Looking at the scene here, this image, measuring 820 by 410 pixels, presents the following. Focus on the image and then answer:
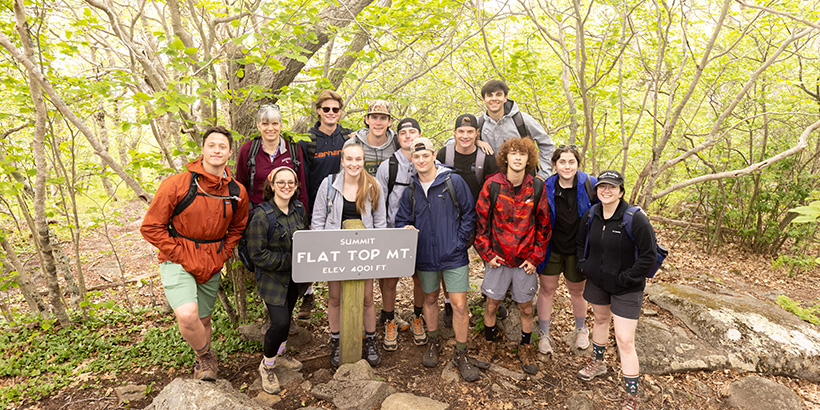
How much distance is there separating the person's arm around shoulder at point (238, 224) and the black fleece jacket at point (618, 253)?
3.24m

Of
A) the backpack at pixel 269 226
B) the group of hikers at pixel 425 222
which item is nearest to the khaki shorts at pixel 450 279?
the group of hikers at pixel 425 222

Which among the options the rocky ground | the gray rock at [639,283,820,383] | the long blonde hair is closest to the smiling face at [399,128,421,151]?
the long blonde hair

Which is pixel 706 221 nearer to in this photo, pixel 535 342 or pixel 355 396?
pixel 535 342

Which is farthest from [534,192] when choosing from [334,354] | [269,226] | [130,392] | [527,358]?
[130,392]

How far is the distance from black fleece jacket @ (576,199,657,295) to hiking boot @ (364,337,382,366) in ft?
7.54

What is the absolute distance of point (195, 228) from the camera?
3.32 meters

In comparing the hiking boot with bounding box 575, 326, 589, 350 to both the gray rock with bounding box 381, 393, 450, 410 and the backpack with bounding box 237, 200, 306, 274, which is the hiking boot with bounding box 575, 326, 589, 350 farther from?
the backpack with bounding box 237, 200, 306, 274

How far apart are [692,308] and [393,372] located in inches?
158

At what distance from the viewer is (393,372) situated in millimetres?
4066

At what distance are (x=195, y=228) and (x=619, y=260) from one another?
374 centimetres

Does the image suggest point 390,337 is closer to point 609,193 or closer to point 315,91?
point 609,193

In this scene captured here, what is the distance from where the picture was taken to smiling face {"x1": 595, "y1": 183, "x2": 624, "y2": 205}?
332 cm

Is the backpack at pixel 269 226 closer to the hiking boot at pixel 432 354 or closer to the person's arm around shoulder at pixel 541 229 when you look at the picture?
the hiking boot at pixel 432 354

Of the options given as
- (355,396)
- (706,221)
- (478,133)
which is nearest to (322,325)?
(355,396)
